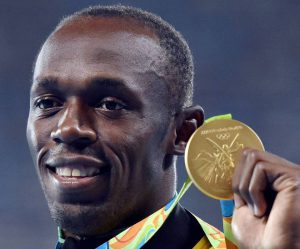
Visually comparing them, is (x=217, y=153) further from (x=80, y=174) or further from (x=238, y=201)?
(x=80, y=174)

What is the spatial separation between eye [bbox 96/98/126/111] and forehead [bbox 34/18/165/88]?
0.25 ft

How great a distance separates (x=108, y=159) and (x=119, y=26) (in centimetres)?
→ 39

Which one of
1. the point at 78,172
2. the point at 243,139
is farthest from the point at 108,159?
the point at 243,139

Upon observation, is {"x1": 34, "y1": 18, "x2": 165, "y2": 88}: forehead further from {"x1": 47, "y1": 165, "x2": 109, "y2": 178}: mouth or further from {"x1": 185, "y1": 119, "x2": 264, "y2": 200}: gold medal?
{"x1": 185, "y1": 119, "x2": 264, "y2": 200}: gold medal

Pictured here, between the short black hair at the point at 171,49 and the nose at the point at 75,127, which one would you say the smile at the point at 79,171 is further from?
the short black hair at the point at 171,49

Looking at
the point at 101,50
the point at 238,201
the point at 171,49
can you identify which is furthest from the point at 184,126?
the point at 238,201

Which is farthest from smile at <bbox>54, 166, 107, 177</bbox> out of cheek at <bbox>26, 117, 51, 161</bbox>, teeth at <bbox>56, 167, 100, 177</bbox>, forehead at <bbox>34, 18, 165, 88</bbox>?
forehead at <bbox>34, 18, 165, 88</bbox>

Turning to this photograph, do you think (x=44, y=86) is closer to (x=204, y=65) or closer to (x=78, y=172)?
(x=78, y=172)

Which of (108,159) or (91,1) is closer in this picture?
(108,159)

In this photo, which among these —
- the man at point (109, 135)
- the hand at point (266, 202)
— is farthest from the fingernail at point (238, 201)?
the man at point (109, 135)

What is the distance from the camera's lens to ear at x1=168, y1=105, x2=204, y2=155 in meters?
2.11

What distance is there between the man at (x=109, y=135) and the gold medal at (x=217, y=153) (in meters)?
0.29

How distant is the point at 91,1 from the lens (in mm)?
5480

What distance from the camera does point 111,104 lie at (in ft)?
6.50
